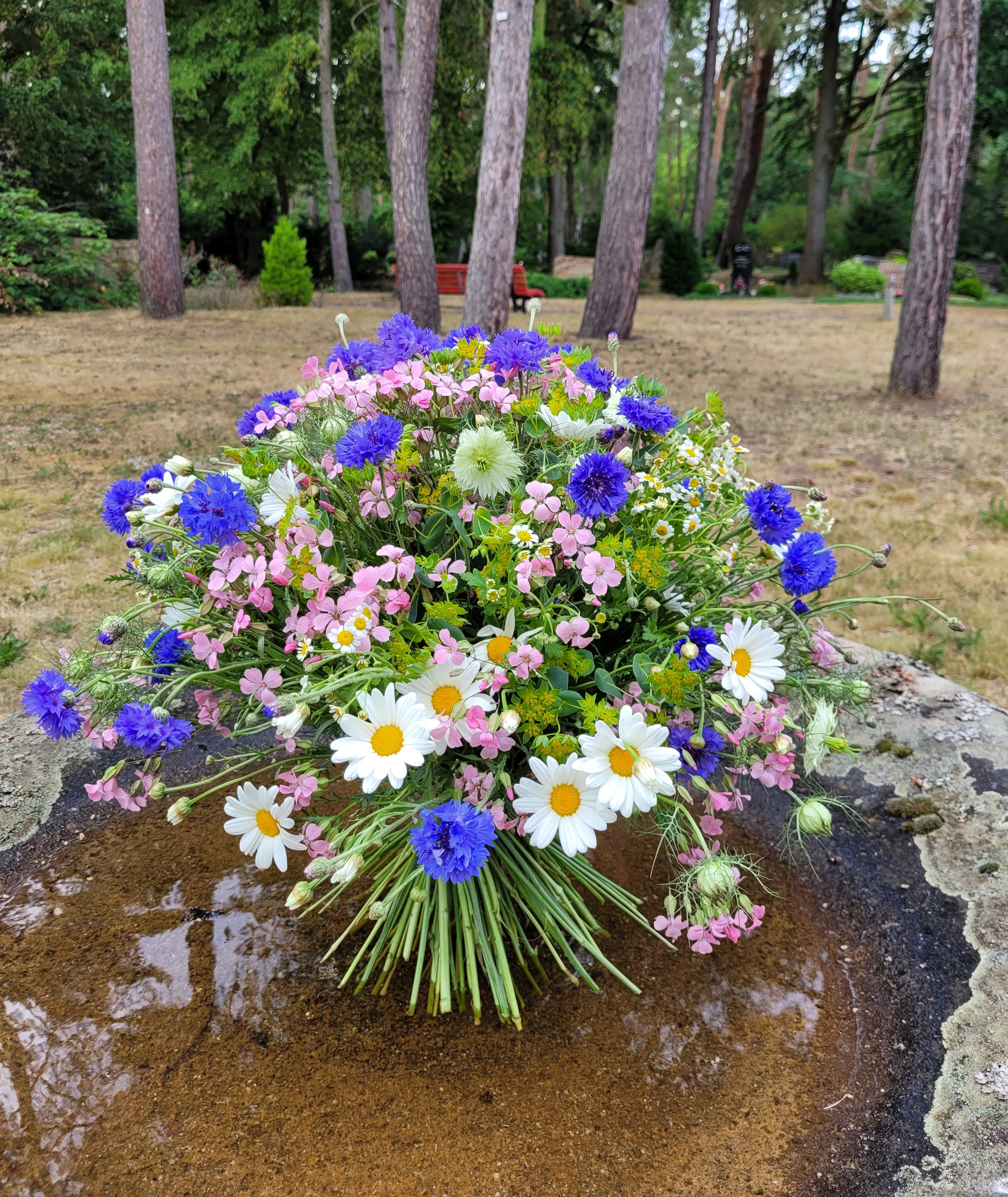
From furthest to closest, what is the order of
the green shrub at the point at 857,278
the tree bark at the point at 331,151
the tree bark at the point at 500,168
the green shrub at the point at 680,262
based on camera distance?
the green shrub at the point at 680,262 → the green shrub at the point at 857,278 → the tree bark at the point at 331,151 → the tree bark at the point at 500,168

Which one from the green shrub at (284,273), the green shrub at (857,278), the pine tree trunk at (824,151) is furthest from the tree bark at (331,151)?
the green shrub at (857,278)

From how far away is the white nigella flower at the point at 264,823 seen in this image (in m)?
1.49

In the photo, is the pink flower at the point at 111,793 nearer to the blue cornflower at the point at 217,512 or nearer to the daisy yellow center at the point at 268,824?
the daisy yellow center at the point at 268,824

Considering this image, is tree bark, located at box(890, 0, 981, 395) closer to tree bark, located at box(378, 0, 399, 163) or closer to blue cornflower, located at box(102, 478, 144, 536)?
blue cornflower, located at box(102, 478, 144, 536)

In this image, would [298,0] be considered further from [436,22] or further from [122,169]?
[436,22]

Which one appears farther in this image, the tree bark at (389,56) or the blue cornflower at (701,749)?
the tree bark at (389,56)

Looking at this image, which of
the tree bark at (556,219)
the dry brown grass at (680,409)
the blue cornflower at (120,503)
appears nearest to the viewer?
the blue cornflower at (120,503)

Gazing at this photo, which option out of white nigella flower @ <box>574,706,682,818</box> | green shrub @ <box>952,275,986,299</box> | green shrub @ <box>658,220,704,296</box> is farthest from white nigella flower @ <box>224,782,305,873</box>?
green shrub @ <box>952,275,986,299</box>

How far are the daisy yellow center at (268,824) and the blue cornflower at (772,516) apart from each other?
0.99 metres

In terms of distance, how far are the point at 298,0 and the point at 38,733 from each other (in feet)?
56.6

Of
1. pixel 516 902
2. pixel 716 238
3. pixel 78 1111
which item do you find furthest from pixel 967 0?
pixel 716 238

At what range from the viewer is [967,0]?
643 centimetres

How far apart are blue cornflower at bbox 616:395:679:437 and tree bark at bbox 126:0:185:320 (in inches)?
418

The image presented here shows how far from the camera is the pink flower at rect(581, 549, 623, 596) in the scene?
142cm
